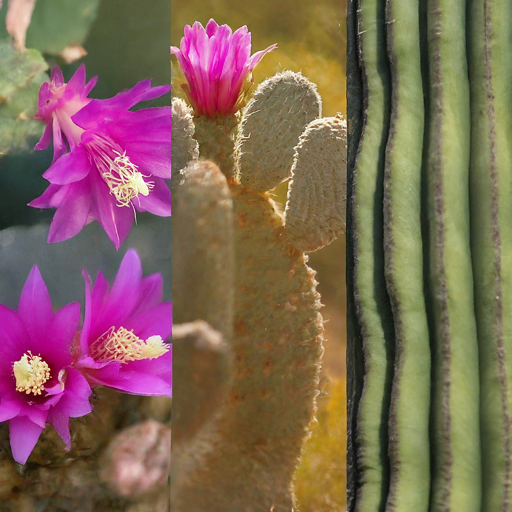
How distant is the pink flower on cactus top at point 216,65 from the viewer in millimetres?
1092

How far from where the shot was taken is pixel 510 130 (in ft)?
3.59

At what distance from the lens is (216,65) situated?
111 centimetres

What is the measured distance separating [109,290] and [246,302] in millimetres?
286

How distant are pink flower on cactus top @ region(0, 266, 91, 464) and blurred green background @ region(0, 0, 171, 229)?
0.53ft

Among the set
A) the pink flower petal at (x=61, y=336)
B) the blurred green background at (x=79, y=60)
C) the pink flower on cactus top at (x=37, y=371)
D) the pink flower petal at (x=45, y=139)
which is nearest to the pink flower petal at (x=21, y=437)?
the pink flower on cactus top at (x=37, y=371)

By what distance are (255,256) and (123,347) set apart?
335 millimetres

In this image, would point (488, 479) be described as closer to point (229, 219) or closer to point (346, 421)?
point (346, 421)

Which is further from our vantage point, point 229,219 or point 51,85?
point 229,219

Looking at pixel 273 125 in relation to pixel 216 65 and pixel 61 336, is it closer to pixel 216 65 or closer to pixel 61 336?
pixel 216 65

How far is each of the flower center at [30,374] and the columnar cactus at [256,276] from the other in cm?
26

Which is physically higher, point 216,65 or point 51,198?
point 216,65

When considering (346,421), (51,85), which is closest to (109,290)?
(51,85)

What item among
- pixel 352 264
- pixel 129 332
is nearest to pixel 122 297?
pixel 129 332

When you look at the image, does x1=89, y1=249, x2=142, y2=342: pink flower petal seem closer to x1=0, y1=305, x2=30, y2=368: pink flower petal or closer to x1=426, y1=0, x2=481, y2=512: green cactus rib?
x1=0, y1=305, x2=30, y2=368: pink flower petal
